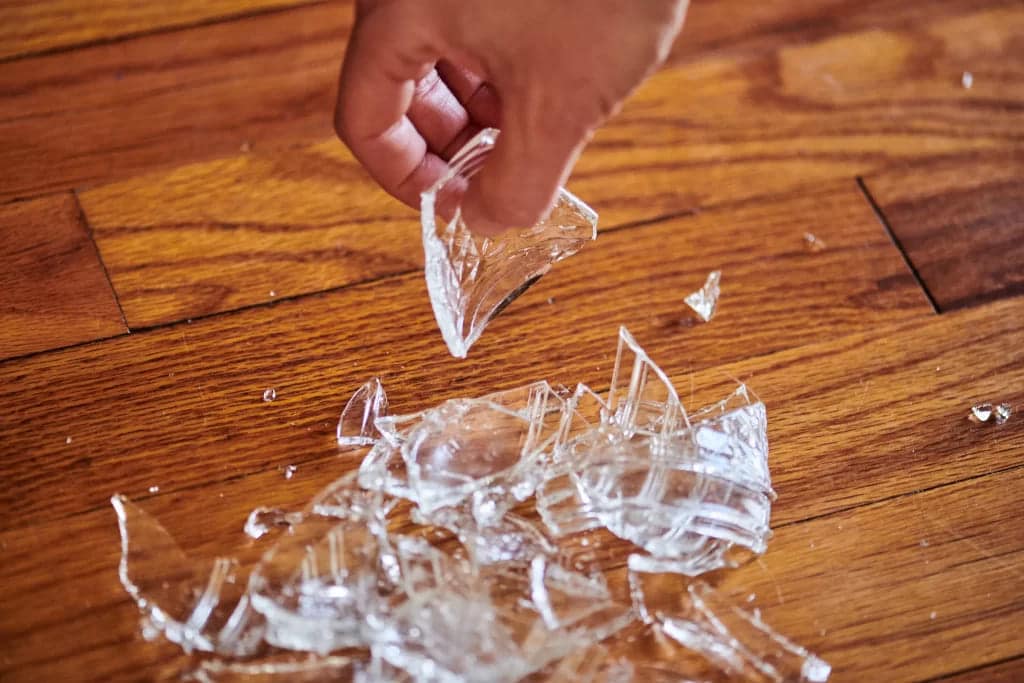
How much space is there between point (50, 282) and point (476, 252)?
0.28 metres

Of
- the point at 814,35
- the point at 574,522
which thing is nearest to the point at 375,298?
the point at 574,522

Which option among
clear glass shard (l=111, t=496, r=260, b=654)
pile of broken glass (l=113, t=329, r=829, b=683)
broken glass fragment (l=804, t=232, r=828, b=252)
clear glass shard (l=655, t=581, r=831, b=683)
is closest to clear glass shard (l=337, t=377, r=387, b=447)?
pile of broken glass (l=113, t=329, r=829, b=683)

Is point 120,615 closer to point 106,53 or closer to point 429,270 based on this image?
point 429,270

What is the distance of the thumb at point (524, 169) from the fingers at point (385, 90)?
2.3 inches

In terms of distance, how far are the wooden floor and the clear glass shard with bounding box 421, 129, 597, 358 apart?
26 mm

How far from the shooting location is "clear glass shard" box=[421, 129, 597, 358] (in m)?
0.71

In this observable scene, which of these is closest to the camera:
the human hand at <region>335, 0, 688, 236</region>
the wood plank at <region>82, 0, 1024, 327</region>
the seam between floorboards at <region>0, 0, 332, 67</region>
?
the human hand at <region>335, 0, 688, 236</region>

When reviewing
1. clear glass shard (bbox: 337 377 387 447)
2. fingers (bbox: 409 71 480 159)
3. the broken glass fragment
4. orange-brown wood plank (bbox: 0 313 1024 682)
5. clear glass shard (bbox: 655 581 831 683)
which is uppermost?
fingers (bbox: 409 71 480 159)

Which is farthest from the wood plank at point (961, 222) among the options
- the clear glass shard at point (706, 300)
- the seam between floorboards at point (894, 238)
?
the clear glass shard at point (706, 300)

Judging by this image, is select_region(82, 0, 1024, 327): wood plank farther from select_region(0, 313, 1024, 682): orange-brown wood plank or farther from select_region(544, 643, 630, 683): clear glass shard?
select_region(544, 643, 630, 683): clear glass shard

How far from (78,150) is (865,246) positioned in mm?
569

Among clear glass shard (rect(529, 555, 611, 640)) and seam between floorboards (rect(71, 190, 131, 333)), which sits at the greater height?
seam between floorboards (rect(71, 190, 131, 333))

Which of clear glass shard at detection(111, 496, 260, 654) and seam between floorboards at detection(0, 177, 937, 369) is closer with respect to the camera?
clear glass shard at detection(111, 496, 260, 654)

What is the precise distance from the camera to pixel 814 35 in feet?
3.29
